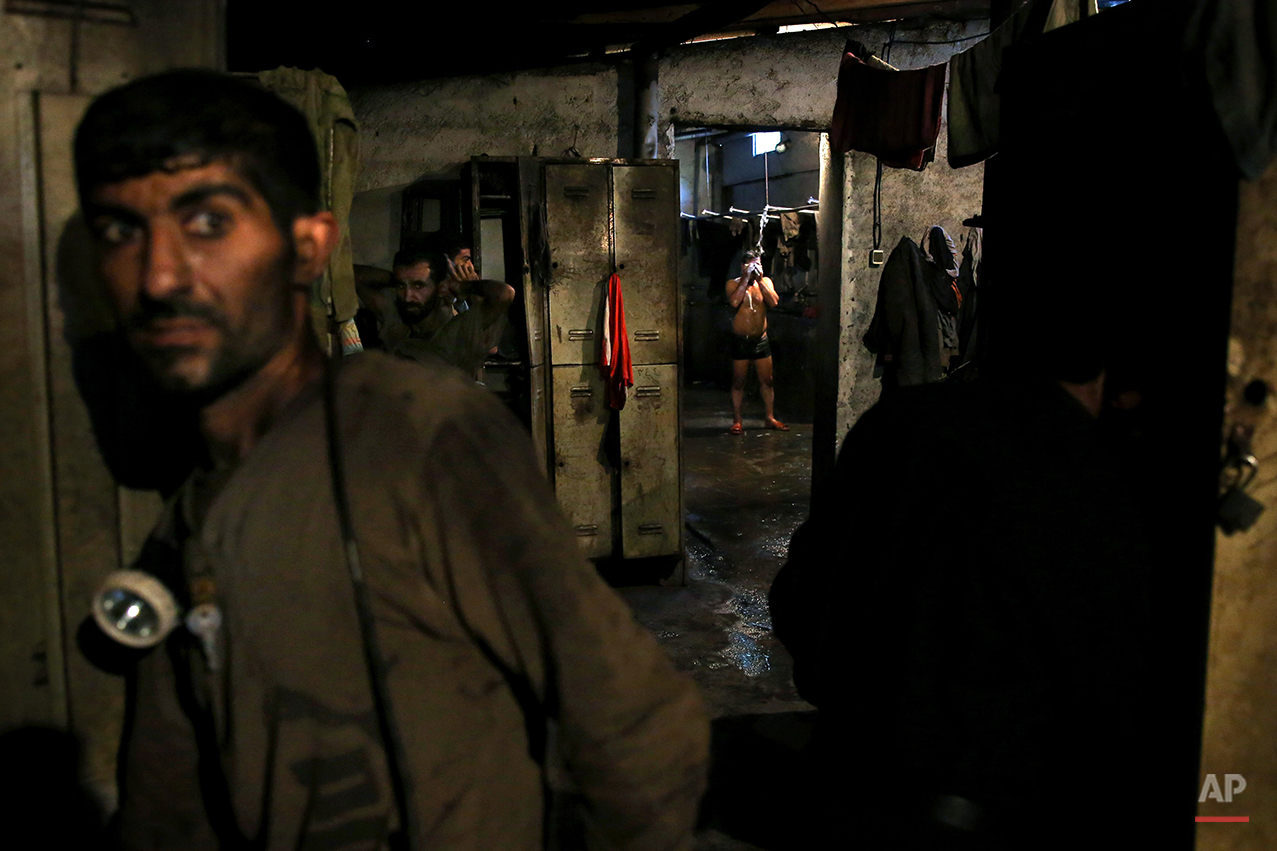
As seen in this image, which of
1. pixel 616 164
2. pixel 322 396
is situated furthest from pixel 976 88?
pixel 322 396

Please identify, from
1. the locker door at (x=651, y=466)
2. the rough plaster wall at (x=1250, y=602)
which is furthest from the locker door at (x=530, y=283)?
the rough plaster wall at (x=1250, y=602)

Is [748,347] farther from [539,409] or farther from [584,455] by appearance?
[539,409]

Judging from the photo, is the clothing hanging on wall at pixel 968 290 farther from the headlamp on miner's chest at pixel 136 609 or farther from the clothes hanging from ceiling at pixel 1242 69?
the headlamp on miner's chest at pixel 136 609

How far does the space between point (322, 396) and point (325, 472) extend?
11 centimetres

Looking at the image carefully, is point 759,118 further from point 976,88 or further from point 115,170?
point 115,170

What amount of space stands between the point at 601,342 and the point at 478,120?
2063mm

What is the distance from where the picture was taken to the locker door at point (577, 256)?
517cm

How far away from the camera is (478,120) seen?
6.11 m

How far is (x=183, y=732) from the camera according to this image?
1.23 metres

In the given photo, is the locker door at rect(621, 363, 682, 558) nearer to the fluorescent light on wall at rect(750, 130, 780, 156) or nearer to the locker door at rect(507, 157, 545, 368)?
the locker door at rect(507, 157, 545, 368)

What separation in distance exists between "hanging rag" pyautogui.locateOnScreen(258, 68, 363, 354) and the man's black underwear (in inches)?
329

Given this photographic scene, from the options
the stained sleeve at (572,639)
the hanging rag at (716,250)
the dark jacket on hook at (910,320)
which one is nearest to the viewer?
the stained sleeve at (572,639)

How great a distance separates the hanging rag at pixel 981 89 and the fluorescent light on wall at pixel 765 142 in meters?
11.8

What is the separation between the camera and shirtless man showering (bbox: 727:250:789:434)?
34.8 ft
